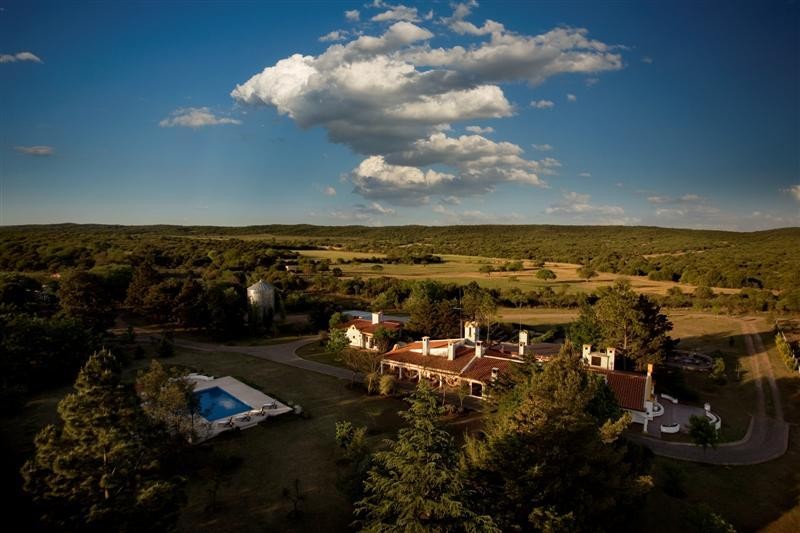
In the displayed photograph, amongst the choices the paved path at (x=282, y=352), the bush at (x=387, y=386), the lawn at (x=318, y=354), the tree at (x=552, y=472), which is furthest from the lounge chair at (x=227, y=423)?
the tree at (x=552, y=472)

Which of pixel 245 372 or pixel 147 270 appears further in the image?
pixel 147 270

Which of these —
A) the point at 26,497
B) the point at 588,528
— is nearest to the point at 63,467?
the point at 26,497

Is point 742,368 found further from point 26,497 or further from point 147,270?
point 147,270

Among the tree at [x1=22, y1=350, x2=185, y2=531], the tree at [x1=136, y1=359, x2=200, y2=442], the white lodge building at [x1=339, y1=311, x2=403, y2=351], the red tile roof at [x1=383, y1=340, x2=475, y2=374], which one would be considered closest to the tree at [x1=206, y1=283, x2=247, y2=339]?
the white lodge building at [x1=339, y1=311, x2=403, y2=351]

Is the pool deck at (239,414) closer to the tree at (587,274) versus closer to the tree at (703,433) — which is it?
the tree at (703,433)

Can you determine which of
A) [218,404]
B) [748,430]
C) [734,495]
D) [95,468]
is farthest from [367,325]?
[95,468]

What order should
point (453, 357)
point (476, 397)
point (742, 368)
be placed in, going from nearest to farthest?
point (476, 397) → point (453, 357) → point (742, 368)

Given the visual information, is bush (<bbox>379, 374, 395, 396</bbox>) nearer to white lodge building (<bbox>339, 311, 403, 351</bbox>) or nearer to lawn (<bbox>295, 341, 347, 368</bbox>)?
lawn (<bbox>295, 341, 347, 368</bbox>)
